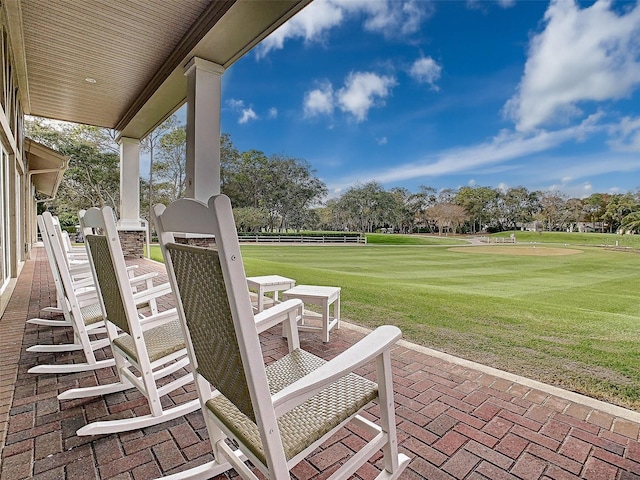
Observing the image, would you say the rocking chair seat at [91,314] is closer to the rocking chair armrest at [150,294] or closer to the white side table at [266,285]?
the rocking chair armrest at [150,294]

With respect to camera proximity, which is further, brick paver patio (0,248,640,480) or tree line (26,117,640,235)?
tree line (26,117,640,235)

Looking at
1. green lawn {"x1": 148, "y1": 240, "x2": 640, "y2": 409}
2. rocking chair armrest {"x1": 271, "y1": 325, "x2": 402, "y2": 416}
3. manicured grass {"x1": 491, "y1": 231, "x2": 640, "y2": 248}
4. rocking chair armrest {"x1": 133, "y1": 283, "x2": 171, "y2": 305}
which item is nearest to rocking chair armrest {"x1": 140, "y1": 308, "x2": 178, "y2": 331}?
rocking chair armrest {"x1": 133, "y1": 283, "x2": 171, "y2": 305}

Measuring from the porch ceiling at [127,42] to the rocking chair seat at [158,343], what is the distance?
283 centimetres

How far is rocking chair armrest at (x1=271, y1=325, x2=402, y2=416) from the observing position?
0.90m

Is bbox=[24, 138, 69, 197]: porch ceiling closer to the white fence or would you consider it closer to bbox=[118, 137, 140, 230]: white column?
bbox=[118, 137, 140, 230]: white column

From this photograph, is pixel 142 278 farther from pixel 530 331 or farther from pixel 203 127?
pixel 530 331

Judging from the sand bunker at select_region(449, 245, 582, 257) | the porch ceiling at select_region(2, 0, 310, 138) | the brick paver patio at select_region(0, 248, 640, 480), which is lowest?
the sand bunker at select_region(449, 245, 582, 257)

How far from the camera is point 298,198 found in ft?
111

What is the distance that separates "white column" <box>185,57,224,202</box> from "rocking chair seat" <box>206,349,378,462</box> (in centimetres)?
344

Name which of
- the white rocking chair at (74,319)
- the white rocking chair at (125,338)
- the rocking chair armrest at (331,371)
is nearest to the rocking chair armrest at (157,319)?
the white rocking chair at (125,338)

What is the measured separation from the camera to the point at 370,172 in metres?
52.3

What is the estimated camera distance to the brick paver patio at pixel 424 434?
144cm

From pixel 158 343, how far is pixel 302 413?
101 cm

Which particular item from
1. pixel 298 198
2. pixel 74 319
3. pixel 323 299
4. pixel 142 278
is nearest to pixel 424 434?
pixel 323 299
